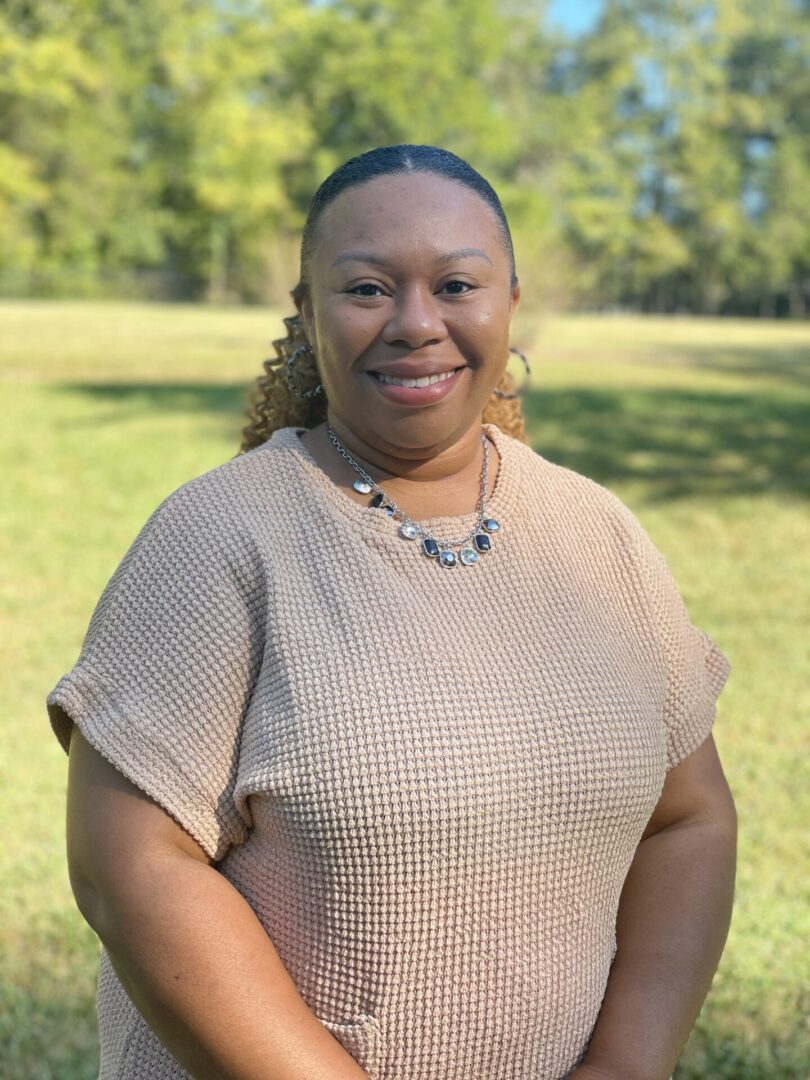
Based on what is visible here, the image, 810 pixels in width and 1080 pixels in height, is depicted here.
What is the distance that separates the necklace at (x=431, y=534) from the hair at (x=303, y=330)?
0.24m

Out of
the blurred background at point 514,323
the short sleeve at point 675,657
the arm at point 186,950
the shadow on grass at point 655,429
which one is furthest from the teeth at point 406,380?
the shadow on grass at point 655,429

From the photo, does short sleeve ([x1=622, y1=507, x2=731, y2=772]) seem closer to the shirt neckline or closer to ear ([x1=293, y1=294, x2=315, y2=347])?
the shirt neckline

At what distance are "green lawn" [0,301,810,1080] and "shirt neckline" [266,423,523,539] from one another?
1941 mm

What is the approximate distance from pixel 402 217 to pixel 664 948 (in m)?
1.11

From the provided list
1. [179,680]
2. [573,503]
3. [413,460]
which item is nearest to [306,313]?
[413,460]

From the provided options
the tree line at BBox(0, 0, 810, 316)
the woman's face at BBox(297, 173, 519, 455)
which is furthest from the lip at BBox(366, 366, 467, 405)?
the tree line at BBox(0, 0, 810, 316)

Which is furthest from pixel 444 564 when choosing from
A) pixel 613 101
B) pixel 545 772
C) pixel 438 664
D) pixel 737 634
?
pixel 613 101

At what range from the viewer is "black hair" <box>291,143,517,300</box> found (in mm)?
1814

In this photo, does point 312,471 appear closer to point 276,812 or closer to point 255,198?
point 276,812

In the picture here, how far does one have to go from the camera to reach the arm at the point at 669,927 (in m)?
1.77

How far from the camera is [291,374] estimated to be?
2.12m

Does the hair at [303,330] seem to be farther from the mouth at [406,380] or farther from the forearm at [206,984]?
the forearm at [206,984]

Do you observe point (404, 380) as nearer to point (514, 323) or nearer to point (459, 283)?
point (459, 283)

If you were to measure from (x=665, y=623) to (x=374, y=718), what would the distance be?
0.55 meters
